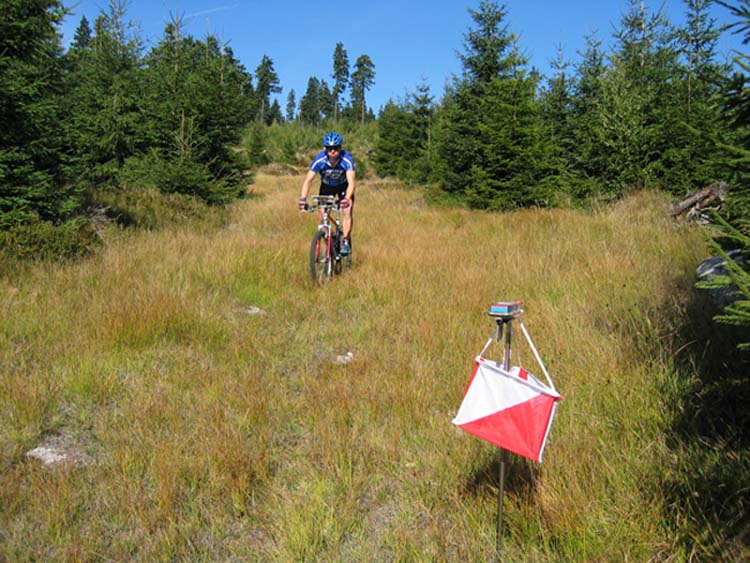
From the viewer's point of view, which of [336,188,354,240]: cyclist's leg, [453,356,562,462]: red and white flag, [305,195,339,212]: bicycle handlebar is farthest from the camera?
[336,188,354,240]: cyclist's leg

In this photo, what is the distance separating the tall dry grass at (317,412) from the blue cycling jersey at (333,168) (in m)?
1.77

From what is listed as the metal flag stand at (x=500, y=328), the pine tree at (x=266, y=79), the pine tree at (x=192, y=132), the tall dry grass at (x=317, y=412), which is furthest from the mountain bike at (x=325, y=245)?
the pine tree at (x=266, y=79)

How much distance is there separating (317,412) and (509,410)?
1.94 metres

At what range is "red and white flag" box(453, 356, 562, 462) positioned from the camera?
1893mm

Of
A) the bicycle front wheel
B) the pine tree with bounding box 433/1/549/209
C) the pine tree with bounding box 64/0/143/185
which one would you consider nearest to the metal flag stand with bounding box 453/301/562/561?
the bicycle front wheel

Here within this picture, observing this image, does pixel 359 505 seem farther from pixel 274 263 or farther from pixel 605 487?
pixel 274 263

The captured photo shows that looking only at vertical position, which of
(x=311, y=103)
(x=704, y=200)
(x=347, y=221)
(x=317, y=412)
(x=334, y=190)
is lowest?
(x=317, y=412)

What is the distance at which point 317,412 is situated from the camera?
3641 millimetres

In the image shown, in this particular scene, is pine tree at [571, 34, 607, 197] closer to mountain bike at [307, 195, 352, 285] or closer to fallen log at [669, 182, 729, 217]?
fallen log at [669, 182, 729, 217]

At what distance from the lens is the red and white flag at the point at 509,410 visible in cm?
189

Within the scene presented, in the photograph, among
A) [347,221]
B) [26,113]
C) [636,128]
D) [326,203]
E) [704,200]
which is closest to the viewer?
[26,113]

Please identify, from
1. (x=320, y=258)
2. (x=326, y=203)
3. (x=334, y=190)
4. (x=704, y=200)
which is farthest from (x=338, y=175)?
(x=704, y=200)

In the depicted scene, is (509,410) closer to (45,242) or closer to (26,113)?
(45,242)

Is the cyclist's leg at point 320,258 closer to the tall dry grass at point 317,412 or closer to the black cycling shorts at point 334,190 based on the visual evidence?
the tall dry grass at point 317,412
